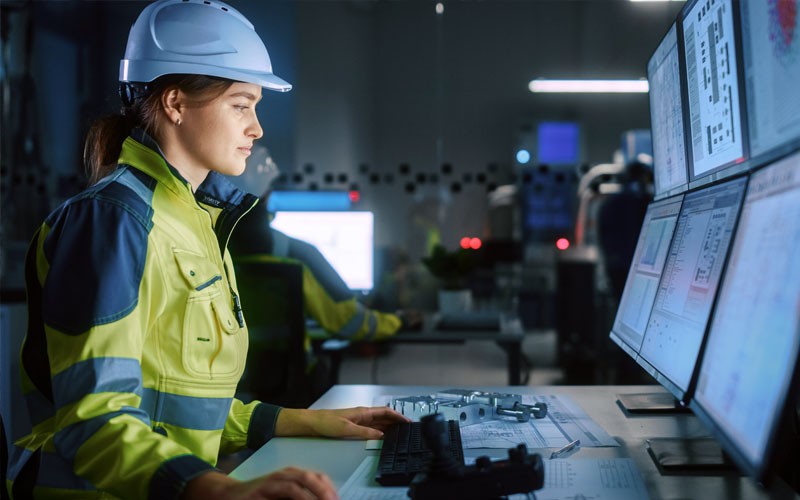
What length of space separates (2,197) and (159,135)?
476 centimetres

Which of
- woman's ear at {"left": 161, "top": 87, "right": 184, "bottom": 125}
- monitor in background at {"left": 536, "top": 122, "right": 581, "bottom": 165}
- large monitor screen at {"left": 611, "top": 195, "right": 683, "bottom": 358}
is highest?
monitor in background at {"left": 536, "top": 122, "right": 581, "bottom": 165}

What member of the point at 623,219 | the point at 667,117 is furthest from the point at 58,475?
the point at 623,219

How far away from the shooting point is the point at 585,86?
5.62 m

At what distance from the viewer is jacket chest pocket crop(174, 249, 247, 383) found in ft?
3.66

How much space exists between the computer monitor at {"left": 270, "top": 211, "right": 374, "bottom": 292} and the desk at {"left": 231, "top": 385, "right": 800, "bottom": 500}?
6.72 feet

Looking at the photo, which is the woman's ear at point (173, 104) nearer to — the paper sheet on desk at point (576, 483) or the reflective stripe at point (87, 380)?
the reflective stripe at point (87, 380)

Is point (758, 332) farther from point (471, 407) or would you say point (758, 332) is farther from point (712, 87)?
point (471, 407)

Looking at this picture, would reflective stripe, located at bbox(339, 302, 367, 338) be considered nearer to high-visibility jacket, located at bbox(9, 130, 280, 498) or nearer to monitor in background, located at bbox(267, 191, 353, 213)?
monitor in background, located at bbox(267, 191, 353, 213)

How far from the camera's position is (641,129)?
554 centimetres

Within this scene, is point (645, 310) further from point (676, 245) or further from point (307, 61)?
point (307, 61)

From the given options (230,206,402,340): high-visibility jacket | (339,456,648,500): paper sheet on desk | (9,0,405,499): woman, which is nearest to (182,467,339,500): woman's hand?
(9,0,405,499): woman

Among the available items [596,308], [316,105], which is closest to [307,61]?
[316,105]

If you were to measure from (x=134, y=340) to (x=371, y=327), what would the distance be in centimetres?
205

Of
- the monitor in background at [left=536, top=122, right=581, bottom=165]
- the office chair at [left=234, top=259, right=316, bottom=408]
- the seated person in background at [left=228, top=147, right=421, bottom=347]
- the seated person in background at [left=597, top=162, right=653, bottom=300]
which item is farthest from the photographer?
the monitor in background at [left=536, top=122, right=581, bottom=165]
